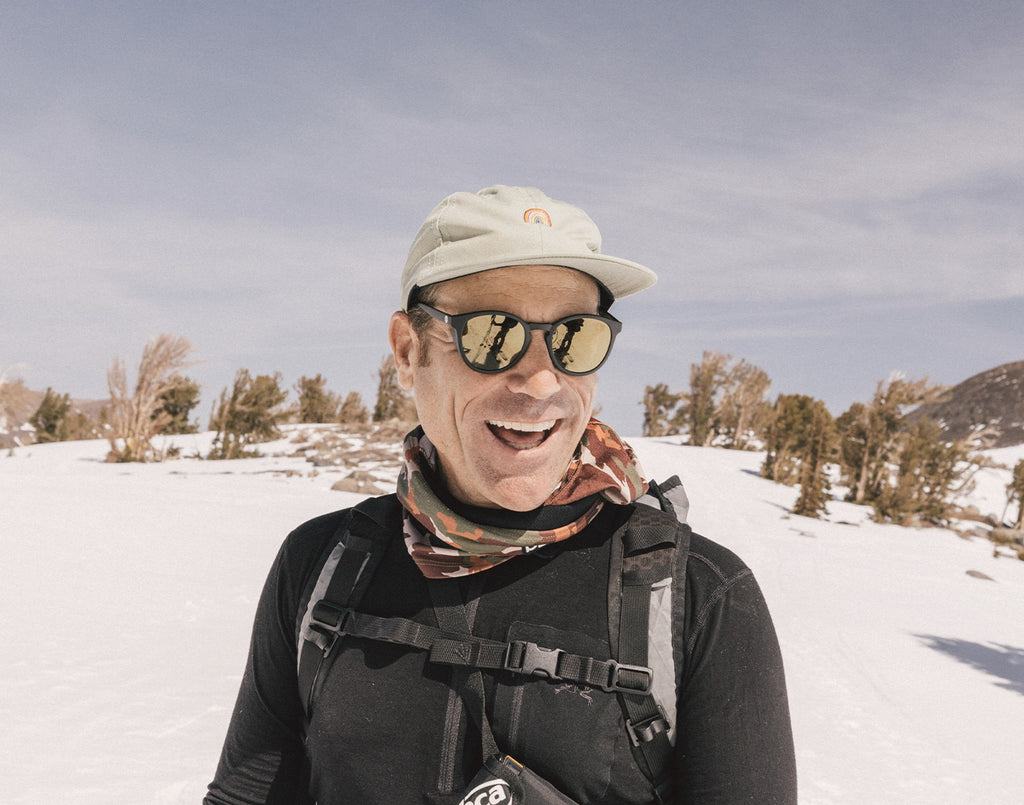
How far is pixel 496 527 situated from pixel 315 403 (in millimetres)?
25564

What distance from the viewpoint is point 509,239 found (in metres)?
1.38

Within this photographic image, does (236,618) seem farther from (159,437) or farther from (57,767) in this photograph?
(159,437)

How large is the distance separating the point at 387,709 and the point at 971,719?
548 cm

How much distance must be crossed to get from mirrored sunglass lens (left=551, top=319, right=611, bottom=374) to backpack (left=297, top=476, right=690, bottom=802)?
326 millimetres

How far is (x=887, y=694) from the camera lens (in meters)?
5.53

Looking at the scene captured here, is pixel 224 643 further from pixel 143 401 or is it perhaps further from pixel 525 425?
pixel 143 401

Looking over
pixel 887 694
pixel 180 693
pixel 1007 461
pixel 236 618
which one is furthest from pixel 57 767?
pixel 1007 461

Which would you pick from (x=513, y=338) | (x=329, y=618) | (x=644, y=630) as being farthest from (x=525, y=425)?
(x=329, y=618)

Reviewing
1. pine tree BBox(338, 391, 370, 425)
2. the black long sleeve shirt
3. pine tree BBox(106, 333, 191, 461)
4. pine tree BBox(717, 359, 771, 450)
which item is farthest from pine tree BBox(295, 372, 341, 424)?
the black long sleeve shirt

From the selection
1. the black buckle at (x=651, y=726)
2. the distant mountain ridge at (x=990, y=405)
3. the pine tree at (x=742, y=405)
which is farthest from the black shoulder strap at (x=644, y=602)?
the distant mountain ridge at (x=990, y=405)

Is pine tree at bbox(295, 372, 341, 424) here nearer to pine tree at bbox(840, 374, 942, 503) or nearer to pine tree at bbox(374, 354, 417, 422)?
pine tree at bbox(374, 354, 417, 422)

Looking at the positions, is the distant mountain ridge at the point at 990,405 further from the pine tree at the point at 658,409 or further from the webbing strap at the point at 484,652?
the webbing strap at the point at 484,652

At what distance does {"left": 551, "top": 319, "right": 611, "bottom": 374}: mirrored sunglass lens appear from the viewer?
1452 millimetres

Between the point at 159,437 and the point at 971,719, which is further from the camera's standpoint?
the point at 159,437
